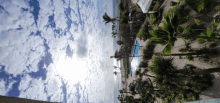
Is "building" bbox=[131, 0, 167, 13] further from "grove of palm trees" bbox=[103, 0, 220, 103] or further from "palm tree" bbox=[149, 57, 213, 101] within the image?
"palm tree" bbox=[149, 57, 213, 101]

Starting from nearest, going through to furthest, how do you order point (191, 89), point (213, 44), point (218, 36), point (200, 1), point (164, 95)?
point (218, 36) < point (213, 44) < point (200, 1) < point (191, 89) < point (164, 95)

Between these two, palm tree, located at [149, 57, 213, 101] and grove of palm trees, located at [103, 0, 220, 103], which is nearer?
grove of palm trees, located at [103, 0, 220, 103]

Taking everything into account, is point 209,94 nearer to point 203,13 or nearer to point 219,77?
point 219,77

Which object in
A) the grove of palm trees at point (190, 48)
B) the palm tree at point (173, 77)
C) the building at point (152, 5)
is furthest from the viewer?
the building at point (152, 5)

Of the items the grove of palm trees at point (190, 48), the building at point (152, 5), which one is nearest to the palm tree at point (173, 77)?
the grove of palm trees at point (190, 48)

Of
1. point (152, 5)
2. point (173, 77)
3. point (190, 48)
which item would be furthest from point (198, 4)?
point (152, 5)

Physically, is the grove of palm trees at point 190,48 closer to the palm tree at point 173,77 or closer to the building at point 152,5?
the palm tree at point 173,77

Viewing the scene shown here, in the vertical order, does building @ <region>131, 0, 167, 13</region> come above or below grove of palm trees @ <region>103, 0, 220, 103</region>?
above

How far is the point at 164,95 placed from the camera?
10219mm

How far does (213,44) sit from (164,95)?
707 cm

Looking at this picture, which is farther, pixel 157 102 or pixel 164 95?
pixel 157 102

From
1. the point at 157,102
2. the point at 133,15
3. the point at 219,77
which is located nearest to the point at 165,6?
the point at 133,15

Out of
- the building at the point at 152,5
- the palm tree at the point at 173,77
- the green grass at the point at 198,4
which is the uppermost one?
the building at the point at 152,5

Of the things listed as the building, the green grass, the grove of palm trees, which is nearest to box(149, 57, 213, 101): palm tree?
the grove of palm trees
